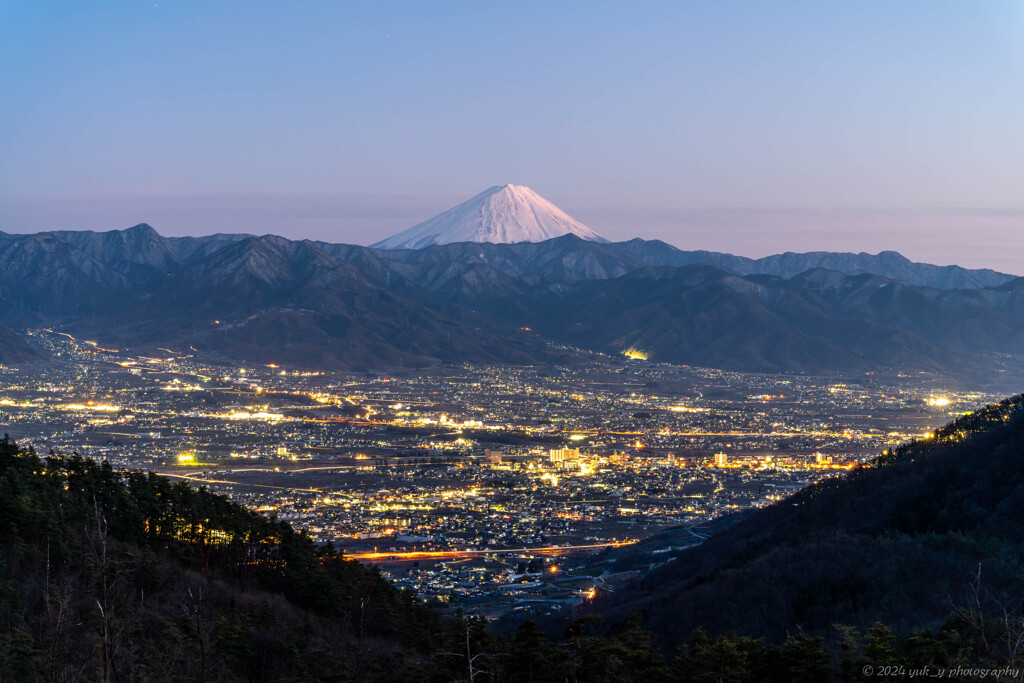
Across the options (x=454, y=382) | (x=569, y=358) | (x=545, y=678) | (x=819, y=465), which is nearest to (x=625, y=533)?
(x=819, y=465)

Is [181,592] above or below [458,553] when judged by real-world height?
above

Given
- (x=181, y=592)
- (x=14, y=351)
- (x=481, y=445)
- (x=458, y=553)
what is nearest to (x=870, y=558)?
(x=181, y=592)

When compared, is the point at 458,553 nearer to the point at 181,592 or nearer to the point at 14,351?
the point at 181,592

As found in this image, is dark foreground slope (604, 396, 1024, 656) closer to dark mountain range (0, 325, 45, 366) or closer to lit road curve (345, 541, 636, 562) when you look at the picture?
lit road curve (345, 541, 636, 562)

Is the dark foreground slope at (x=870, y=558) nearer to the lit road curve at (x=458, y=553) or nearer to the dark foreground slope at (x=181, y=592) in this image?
the lit road curve at (x=458, y=553)

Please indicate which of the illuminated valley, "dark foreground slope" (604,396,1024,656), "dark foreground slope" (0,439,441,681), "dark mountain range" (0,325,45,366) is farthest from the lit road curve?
Answer: "dark mountain range" (0,325,45,366)

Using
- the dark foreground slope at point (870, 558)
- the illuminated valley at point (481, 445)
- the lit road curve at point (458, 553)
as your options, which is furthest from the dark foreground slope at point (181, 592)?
the lit road curve at point (458, 553)
